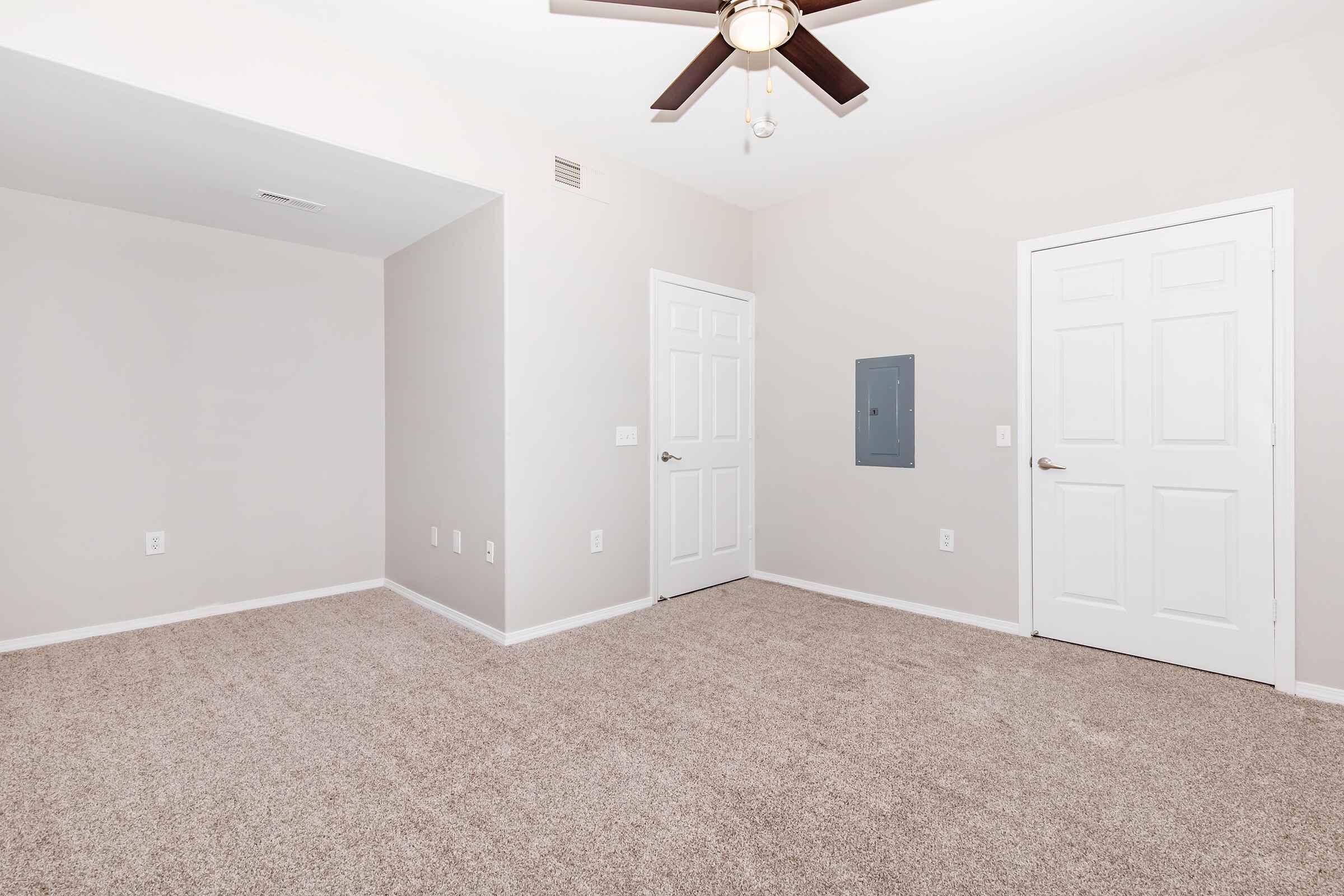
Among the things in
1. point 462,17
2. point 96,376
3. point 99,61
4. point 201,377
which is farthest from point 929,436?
point 96,376

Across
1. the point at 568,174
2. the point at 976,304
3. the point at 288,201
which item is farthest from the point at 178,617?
the point at 976,304

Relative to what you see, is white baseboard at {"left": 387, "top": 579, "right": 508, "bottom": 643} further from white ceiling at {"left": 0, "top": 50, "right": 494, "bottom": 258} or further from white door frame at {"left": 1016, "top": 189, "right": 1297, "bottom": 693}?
white door frame at {"left": 1016, "top": 189, "right": 1297, "bottom": 693}

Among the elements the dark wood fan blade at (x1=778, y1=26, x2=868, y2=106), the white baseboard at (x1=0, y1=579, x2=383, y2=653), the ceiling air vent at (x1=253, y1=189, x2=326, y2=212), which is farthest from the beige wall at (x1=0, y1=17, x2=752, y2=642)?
the dark wood fan blade at (x1=778, y1=26, x2=868, y2=106)

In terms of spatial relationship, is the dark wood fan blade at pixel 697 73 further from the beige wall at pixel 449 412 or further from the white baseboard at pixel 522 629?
the white baseboard at pixel 522 629

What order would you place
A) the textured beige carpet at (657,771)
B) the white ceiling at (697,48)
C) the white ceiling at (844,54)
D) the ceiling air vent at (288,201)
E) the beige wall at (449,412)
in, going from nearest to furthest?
the textured beige carpet at (657,771) → the white ceiling at (697,48) → the white ceiling at (844,54) → the ceiling air vent at (288,201) → the beige wall at (449,412)

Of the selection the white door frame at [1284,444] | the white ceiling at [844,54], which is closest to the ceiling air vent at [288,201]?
the white ceiling at [844,54]

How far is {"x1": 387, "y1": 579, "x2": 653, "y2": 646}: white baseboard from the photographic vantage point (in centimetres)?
321

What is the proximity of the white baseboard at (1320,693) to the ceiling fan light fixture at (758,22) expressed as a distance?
Answer: 3250mm

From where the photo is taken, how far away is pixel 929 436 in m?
3.61

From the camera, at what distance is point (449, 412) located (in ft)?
12.0

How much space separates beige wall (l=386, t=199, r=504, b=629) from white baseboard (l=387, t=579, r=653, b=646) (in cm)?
4

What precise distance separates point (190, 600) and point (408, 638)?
152cm

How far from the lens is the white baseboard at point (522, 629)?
10.5ft

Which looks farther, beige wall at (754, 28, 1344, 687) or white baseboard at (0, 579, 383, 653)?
white baseboard at (0, 579, 383, 653)
